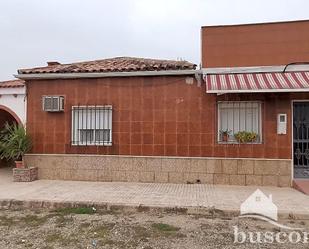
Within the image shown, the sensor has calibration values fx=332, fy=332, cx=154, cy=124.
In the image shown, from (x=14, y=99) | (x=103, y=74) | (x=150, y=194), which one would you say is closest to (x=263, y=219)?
(x=150, y=194)

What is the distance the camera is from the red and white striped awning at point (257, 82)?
12188mm

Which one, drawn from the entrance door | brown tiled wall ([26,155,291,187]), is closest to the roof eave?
brown tiled wall ([26,155,291,187])

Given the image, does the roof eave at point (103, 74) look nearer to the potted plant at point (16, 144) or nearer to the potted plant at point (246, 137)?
the potted plant at point (16, 144)

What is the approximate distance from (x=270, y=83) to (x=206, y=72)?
2636 mm

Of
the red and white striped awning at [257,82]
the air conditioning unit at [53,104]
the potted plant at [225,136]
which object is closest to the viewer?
the red and white striped awning at [257,82]

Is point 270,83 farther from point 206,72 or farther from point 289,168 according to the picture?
point 289,168

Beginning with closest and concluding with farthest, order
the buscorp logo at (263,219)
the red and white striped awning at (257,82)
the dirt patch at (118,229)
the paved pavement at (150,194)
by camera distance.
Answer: the dirt patch at (118,229), the buscorp logo at (263,219), the paved pavement at (150,194), the red and white striped awning at (257,82)

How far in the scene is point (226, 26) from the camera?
13.9 m

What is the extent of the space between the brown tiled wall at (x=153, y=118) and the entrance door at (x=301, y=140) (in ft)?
1.63

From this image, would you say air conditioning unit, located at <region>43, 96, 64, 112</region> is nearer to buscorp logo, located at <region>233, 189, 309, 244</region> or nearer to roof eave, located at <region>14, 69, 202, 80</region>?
roof eave, located at <region>14, 69, 202, 80</region>

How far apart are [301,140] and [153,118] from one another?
6.16 meters

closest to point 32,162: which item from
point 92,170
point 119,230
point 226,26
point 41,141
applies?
point 41,141

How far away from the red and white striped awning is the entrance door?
1.36 m

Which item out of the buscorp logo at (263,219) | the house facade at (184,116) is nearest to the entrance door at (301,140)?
the house facade at (184,116)
